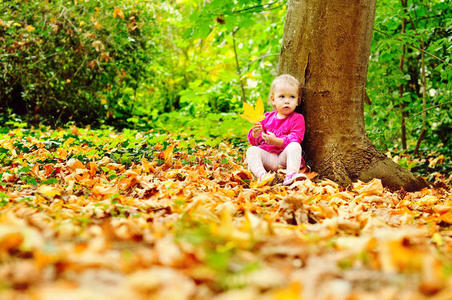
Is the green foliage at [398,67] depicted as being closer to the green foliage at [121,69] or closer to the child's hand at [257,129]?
the green foliage at [121,69]

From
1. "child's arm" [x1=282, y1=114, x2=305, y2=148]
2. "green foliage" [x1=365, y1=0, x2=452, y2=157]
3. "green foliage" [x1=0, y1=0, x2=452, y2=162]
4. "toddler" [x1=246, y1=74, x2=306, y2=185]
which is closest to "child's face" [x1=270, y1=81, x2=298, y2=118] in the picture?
"toddler" [x1=246, y1=74, x2=306, y2=185]

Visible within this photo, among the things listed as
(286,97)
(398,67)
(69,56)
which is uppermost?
(69,56)

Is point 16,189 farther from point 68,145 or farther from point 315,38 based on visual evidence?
point 315,38

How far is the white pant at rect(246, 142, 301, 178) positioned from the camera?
3101 millimetres

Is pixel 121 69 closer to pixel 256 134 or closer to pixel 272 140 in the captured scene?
pixel 256 134

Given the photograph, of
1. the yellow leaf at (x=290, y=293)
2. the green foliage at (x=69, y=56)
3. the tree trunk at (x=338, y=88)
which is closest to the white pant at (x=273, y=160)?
the tree trunk at (x=338, y=88)

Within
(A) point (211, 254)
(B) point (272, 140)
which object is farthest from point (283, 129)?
(A) point (211, 254)

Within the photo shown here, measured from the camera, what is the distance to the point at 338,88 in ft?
10.5

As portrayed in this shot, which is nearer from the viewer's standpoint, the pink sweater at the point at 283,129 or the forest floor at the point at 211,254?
the forest floor at the point at 211,254

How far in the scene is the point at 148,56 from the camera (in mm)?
8445

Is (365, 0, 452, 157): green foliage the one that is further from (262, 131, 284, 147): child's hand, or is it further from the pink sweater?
(262, 131, 284, 147): child's hand

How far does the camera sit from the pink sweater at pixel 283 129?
3.27m

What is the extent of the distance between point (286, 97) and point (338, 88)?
45 cm

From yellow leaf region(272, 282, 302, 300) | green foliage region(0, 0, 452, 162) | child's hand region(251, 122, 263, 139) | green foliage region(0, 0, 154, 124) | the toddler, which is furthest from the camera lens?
green foliage region(0, 0, 154, 124)
